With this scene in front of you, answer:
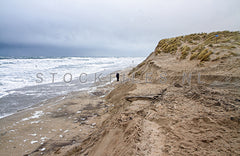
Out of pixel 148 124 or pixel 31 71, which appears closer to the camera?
pixel 148 124

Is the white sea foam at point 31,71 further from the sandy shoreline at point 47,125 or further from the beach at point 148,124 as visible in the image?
the beach at point 148,124

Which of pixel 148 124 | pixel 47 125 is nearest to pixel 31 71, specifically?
pixel 47 125

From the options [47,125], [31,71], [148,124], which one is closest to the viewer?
[148,124]

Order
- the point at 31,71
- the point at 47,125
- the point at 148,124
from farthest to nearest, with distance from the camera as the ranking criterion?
the point at 31,71 < the point at 47,125 < the point at 148,124

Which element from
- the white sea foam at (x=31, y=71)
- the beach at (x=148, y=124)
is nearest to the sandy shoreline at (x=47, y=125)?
the beach at (x=148, y=124)

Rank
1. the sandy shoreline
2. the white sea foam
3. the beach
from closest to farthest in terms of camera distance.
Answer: the beach, the sandy shoreline, the white sea foam

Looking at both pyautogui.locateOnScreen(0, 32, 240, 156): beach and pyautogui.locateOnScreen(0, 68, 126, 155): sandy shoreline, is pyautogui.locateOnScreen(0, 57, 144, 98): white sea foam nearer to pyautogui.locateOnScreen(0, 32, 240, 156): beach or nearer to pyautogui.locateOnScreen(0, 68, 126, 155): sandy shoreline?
pyautogui.locateOnScreen(0, 68, 126, 155): sandy shoreline

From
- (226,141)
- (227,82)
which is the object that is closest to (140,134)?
(226,141)

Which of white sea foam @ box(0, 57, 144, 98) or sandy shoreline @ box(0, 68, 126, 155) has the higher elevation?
white sea foam @ box(0, 57, 144, 98)

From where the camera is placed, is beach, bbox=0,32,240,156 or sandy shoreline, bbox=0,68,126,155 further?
sandy shoreline, bbox=0,68,126,155

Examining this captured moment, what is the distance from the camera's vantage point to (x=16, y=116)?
672 centimetres

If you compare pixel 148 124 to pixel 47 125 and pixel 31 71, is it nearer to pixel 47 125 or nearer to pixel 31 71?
pixel 47 125

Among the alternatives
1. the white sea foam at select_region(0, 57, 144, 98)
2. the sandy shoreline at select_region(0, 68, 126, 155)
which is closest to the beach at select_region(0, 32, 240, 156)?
the sandy shoreline at select_region(0, 68, 126, 155)

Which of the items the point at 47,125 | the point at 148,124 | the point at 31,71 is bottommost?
the point at 47,125
